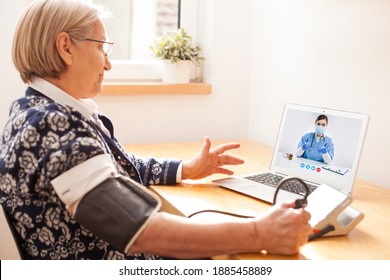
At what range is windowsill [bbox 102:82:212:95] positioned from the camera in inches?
83.0

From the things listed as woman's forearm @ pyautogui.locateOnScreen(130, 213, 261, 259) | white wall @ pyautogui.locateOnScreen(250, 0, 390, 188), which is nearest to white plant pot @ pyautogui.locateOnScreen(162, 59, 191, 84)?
white wall @ pyautogui.locateOnScreen(250, 0, 390, 188)

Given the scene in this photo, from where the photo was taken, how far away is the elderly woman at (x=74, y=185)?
0.97 m

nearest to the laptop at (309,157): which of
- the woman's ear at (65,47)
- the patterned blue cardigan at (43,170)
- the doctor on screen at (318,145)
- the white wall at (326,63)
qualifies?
Result: the doctor on screen at (318,145)

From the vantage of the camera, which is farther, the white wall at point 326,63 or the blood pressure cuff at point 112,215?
the white wall at point 326,63

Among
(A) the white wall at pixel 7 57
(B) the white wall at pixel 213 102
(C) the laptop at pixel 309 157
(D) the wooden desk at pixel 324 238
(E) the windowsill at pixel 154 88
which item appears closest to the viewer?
(D) the wooden desk at pixel 324 238

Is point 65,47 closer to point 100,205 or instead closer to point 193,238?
point 100,205

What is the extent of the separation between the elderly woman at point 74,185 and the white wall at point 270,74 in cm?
81

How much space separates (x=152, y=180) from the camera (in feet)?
5.09

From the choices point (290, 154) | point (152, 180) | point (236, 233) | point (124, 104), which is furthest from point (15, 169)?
point (124, 104)

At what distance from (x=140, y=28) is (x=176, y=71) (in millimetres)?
273

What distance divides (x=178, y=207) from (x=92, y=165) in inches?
16.2

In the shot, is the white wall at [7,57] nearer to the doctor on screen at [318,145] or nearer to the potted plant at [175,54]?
the potted plant at [175,54]

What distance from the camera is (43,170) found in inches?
38.7

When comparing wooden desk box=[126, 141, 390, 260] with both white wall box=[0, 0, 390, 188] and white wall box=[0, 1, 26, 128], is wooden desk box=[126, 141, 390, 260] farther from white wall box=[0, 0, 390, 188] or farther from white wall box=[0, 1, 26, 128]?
white wall box=[0, 1, 26, 128]
